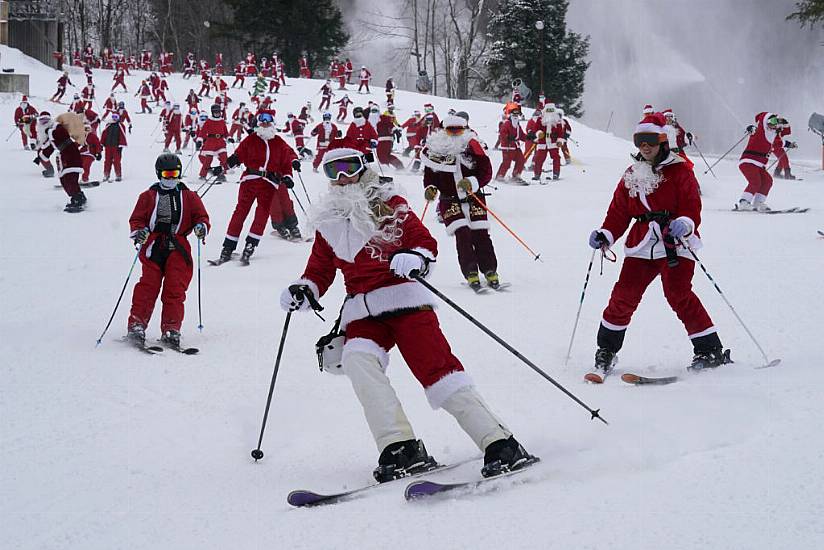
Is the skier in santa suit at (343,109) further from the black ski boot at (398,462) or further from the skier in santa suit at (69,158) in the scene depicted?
the black ski boot at (398,462)

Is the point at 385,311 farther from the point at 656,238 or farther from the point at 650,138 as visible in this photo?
the point at 650,138

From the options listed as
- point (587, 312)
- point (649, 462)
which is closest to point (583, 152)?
point (587, 312)

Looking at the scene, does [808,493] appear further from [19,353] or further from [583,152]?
[583,152]

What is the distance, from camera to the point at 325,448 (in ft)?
13.6

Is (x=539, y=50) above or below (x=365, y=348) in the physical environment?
above

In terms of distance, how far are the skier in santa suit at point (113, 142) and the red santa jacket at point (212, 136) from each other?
1.85m

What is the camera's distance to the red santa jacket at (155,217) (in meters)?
6.25

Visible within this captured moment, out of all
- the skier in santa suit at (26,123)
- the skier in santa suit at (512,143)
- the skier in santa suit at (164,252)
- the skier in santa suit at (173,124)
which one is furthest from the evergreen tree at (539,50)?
the skier in santa suit at (164,252)

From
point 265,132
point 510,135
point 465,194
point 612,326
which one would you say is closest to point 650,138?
point 612,326

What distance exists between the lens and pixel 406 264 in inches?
139

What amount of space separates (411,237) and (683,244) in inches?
79.4

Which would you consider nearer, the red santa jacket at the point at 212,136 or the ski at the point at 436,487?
the ski at the point at 436,487

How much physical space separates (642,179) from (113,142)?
563 inches

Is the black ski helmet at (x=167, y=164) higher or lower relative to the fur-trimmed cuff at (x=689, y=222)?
higher
